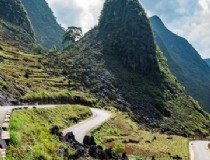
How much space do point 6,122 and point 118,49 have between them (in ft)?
501

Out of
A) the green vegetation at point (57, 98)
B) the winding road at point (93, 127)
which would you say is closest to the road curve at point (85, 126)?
the winding road at point (93, 127)

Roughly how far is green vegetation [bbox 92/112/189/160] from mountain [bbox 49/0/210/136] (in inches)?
927

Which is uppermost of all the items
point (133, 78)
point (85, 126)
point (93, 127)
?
point (133, 78)

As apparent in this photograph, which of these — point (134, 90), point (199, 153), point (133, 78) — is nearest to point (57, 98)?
point (199, 153)

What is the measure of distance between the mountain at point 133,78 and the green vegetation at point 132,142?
23.5m

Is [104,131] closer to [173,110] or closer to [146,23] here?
[173,110]

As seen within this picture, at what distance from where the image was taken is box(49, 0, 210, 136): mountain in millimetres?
127600

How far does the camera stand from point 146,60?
173 m

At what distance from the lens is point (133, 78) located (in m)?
158

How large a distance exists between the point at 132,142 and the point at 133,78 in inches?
3242

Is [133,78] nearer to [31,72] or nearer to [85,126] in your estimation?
[31,72]

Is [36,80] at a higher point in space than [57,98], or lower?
higher

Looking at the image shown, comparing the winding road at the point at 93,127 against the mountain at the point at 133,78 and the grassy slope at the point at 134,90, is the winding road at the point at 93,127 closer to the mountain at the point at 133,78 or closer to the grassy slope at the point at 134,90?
the mountain at the point at 133,78

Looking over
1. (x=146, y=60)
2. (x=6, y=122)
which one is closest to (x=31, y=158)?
(x=6, y=122)
